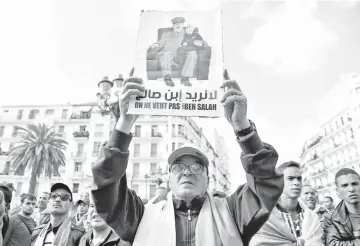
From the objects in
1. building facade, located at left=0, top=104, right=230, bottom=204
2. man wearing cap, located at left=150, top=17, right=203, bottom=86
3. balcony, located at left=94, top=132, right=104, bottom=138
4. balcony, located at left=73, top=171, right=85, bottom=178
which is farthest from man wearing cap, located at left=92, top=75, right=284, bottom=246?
balcony, located at left=73, top=171, right=85, bottom=178

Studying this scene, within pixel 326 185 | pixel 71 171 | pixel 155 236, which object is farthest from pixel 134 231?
pixel 326 185

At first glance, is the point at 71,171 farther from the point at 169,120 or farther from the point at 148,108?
the point at 148,108

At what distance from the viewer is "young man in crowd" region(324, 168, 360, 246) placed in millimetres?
3713

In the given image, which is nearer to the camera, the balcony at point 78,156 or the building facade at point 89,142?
the building facade at point 89,142

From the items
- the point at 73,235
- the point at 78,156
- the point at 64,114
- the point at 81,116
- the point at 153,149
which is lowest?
the point at 73,235

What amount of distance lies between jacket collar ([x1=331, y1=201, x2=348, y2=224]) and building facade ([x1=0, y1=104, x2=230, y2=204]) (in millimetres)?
44963

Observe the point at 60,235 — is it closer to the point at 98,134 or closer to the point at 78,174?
the point at 98,134

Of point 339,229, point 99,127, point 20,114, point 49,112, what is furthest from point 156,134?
point 339,229

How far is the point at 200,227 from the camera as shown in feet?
7.72

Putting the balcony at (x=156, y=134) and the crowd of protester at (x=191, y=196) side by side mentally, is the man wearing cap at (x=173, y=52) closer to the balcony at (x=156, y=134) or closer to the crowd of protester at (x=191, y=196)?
the crowd of protester at (x=191, y=196)

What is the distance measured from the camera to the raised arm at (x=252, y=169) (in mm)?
2291

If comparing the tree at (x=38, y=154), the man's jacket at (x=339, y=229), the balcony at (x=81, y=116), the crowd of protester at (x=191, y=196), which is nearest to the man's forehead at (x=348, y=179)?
the man's jacket at (x=339, y=229)

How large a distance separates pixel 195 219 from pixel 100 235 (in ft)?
7.54

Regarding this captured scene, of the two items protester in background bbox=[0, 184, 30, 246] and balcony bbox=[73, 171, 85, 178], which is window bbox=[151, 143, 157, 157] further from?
protester in background bbox=[0, 184, 30, 246]
